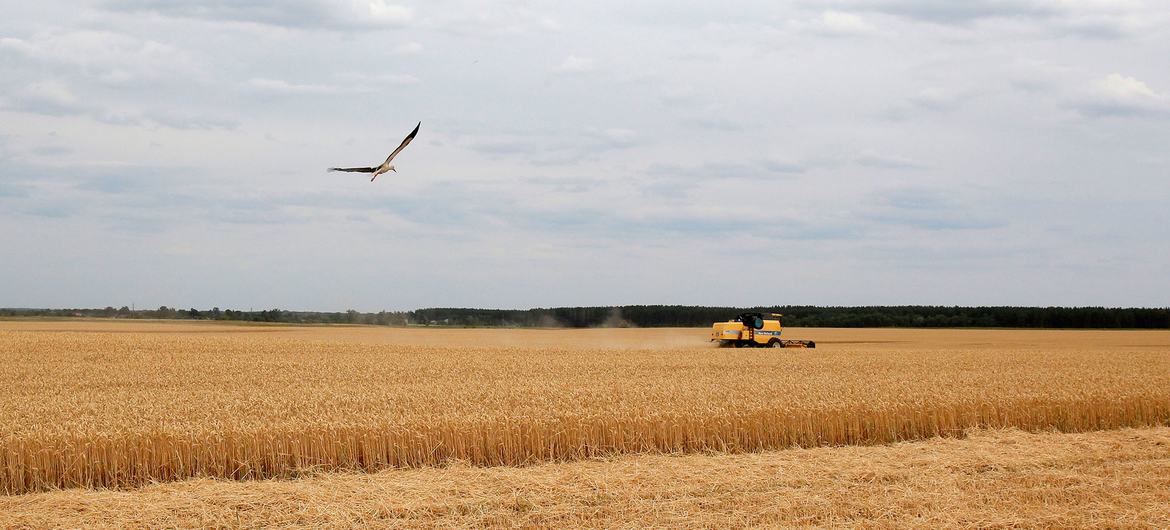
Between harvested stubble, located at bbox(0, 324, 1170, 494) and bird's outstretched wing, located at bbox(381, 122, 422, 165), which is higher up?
bird's outstretched wing, located at bbox(381, 122, 422, 165)

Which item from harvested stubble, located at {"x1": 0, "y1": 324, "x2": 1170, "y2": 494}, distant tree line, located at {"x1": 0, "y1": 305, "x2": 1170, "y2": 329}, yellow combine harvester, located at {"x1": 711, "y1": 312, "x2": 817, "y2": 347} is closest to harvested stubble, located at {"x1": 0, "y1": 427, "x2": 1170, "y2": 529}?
harvested stubble, located at {"x1": 0, "y1": 324, "x2": 1170, "y2": 494}

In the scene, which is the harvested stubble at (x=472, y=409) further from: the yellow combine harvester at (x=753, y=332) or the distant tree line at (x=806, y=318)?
the distant tree line at (x=806, y=318)

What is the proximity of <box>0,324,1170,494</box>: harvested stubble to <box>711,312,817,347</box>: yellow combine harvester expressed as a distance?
42.0 feet

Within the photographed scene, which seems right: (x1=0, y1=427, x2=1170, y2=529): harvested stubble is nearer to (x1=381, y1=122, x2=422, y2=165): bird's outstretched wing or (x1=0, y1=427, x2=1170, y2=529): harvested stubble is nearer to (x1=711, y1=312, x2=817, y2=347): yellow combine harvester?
(x1=381, y1=122, x2=422, y2=165): bird's outstretched wing

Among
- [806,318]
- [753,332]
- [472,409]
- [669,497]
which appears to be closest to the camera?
[669,497]

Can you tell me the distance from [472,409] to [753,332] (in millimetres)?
26801

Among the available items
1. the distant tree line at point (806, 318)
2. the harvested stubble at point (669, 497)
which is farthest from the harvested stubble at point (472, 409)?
the distant tree line at point (806, 318)

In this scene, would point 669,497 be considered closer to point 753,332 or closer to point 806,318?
point 753,332

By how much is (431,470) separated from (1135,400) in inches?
538

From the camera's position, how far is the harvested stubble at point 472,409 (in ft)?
41.4

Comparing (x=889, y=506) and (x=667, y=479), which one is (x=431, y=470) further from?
(x=889, y=506)

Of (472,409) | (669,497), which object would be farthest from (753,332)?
(669,497)

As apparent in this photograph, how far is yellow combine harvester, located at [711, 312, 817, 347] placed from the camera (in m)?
40.3

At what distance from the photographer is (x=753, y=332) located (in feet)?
133
